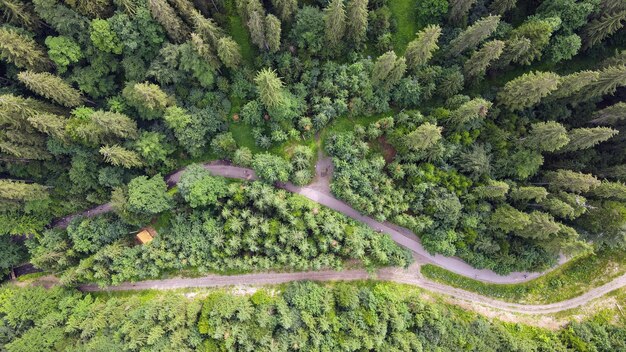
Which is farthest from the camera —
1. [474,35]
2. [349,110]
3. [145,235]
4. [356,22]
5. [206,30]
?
[145,235]

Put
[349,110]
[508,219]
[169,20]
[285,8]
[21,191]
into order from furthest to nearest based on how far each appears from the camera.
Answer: [349,110] → [21,191] → [508,219] → [285,8] → [169,20]

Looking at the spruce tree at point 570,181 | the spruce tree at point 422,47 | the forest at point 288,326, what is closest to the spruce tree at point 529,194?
the spruce tree at point 570,181

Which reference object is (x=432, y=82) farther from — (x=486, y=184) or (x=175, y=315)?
(x=175, y=315)

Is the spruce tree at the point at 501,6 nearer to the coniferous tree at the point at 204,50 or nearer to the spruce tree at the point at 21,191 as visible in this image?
the coniferous tree at the point at 204,50


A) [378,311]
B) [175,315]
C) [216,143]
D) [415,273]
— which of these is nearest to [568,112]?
[415,273]

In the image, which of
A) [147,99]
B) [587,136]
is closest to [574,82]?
[587,136]

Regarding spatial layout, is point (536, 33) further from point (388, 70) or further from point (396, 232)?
point (396, 232)
